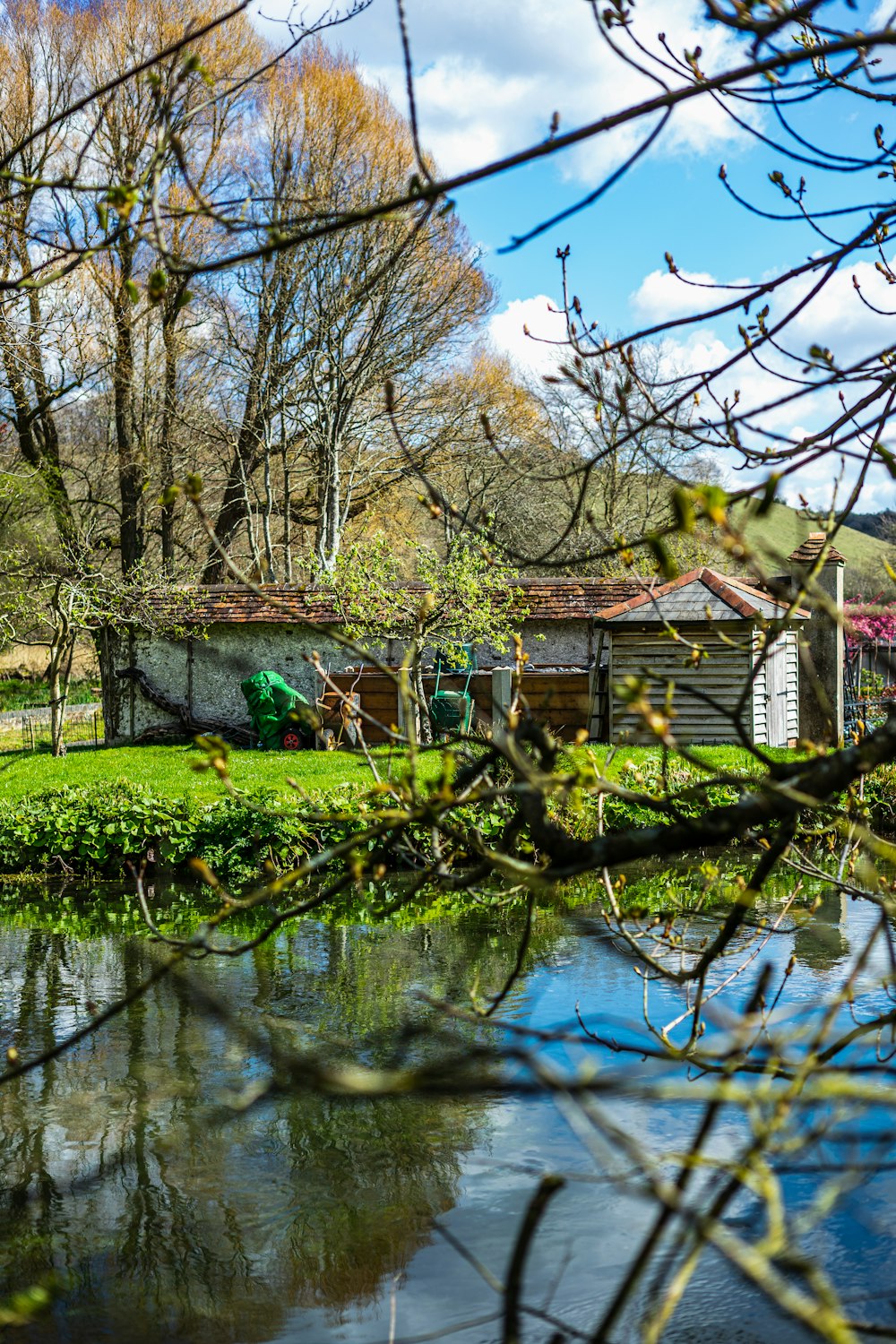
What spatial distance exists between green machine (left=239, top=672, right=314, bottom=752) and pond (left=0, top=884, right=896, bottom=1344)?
33.9ft

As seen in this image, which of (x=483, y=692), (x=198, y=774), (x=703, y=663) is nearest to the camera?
(x=198, y=774)

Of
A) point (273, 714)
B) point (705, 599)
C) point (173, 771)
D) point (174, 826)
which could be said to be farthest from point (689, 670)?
point (174, 826)

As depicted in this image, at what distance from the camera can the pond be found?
4938mm

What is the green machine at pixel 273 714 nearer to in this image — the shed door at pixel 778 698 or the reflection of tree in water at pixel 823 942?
the shed door at pixel 778 698

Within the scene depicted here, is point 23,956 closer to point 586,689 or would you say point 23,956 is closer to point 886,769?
point 886,769

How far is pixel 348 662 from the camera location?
21.9 m

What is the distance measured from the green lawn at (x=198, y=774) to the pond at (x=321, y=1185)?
4798 mm

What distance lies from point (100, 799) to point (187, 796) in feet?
3.06

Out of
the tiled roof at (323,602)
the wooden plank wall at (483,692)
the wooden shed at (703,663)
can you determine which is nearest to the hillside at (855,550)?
the tiled roof at (323,602)

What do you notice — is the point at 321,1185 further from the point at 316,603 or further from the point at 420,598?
the point at 316,603

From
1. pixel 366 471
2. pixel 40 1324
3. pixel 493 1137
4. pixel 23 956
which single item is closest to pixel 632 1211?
pixel 493 1137

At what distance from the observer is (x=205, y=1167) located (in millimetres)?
6270

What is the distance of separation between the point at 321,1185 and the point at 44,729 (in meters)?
22.3

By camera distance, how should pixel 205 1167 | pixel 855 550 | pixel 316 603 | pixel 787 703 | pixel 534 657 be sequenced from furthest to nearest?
pixel 855 550
pixel 534 657
pixel 316 603
pixel 787 703
pixel 205 1167
